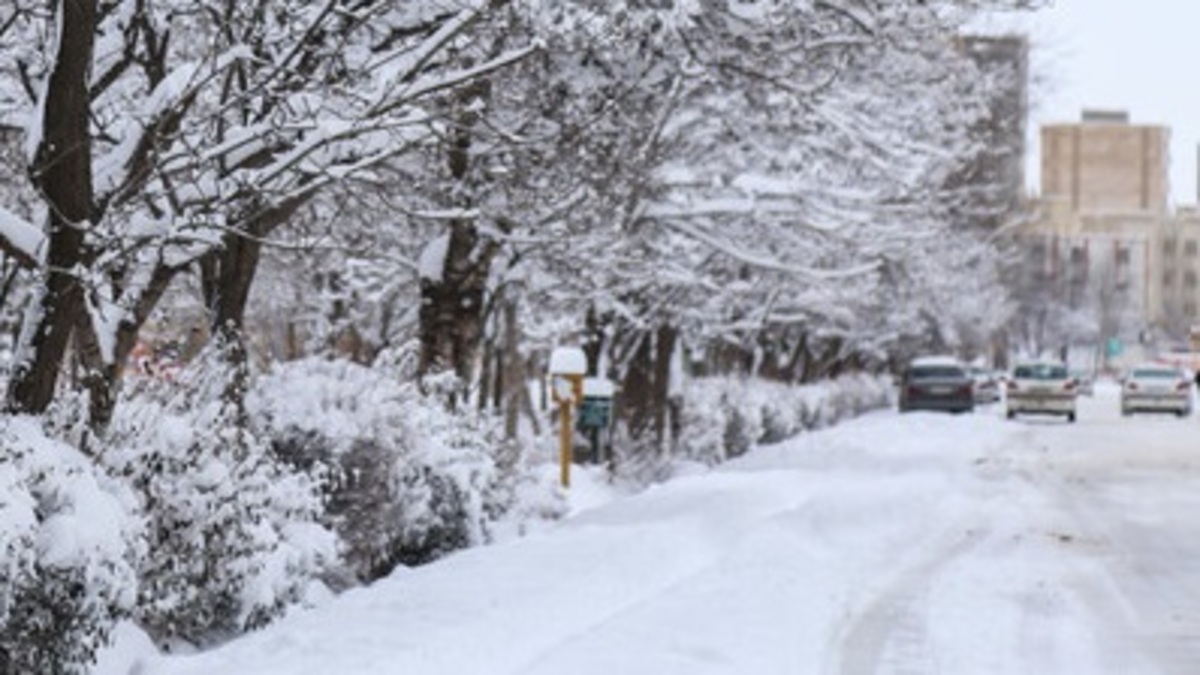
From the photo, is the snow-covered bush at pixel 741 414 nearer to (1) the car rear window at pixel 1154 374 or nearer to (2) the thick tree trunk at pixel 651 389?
(2) the thick tree trunk at pixel 651 389

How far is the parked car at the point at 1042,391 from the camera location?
5134cm

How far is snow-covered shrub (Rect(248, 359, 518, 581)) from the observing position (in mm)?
12461

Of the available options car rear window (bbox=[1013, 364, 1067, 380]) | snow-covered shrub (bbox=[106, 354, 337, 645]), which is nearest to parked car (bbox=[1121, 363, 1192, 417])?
car rear window (bbox=[1013, 364, 1067, 380])

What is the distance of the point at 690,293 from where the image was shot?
2816 cm

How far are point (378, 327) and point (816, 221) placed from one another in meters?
13.7

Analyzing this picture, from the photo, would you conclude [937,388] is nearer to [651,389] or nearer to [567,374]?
[651,389]

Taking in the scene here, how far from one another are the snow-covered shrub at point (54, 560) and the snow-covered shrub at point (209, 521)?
94cm

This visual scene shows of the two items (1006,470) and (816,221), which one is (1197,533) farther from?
(1006,470)

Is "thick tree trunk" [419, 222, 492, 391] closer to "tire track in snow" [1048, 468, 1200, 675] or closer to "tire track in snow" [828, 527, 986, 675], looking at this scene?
"tire track in snow" [828, 527, 986, 675]

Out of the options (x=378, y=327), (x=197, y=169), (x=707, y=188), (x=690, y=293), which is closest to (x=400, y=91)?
(x=197, y=169)

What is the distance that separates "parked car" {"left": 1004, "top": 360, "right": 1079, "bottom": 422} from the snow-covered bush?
22.4ft

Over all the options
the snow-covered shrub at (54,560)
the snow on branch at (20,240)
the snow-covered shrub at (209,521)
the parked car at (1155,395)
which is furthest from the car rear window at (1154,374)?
the snow-covered shrub at (54,560)

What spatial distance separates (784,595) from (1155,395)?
47.3m

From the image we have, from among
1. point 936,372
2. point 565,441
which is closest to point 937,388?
point 936,372
